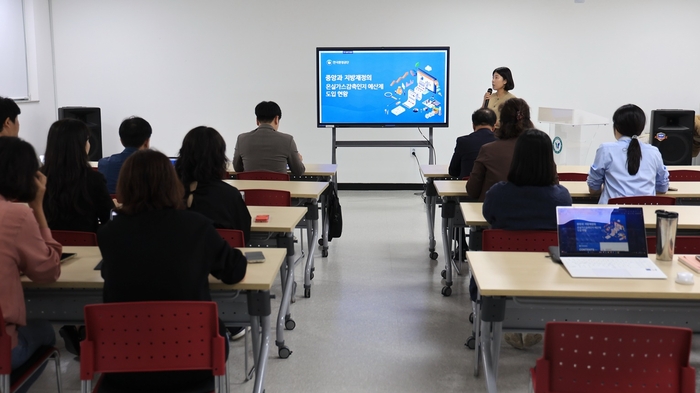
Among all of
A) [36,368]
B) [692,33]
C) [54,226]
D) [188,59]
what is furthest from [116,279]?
[692,33]

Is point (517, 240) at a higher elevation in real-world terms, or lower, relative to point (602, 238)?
lower

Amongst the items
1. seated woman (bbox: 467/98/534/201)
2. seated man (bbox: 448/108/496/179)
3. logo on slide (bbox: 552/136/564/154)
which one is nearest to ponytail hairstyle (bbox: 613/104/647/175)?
seated woman (bbox: 467/98/534/201)

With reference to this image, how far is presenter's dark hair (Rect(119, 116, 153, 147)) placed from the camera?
4.20m

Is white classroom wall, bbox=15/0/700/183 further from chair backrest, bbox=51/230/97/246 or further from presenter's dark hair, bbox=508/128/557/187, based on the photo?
chair backrest, bbox=51/230/97/246

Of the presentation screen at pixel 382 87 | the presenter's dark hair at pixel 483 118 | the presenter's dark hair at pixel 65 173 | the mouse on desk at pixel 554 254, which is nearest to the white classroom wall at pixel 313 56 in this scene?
the presentation screen at pixel 382 87

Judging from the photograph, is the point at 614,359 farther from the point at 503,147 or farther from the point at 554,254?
the point at 503,147

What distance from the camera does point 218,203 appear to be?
317cm

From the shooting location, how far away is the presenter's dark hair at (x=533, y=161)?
3.12 meters

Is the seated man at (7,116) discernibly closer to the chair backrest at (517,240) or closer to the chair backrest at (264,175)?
the chair backrest at (264,175)

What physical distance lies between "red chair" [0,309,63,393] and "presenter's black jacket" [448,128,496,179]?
321 cm

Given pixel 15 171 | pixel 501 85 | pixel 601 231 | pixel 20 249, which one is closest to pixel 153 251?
pixel 20 249

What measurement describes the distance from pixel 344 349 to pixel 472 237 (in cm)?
95

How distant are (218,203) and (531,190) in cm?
150

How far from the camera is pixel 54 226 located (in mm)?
3289
